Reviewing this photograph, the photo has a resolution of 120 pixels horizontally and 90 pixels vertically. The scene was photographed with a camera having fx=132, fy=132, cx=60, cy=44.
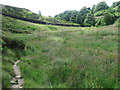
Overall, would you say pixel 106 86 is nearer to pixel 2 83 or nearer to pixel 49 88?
pixel 49 88

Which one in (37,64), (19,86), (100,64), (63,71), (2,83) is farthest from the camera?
(37,64)

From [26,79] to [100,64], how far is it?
14.0ft

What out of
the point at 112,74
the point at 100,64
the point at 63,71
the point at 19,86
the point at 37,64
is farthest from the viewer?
the point at 37,64

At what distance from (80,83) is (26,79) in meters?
2.73

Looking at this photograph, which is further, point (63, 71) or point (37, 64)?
point (37, 64)

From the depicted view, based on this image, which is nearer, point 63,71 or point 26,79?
point 26,79

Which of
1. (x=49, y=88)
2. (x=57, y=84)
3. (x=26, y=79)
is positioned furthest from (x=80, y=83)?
(x=26, y=79)

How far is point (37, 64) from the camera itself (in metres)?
9.23

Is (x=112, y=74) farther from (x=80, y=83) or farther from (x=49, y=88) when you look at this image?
(x=49, y=88)

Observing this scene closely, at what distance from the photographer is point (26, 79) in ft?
22.0

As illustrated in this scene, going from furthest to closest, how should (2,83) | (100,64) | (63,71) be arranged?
(100,64)
(63,71)
(2,83)

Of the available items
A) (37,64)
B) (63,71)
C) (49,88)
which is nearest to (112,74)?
(63,71)

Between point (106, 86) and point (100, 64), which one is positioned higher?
point (100, 64)

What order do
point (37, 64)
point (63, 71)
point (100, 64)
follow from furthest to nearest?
1. point (37, 64)
2. point (100, 64)
3. point (63, 71)
